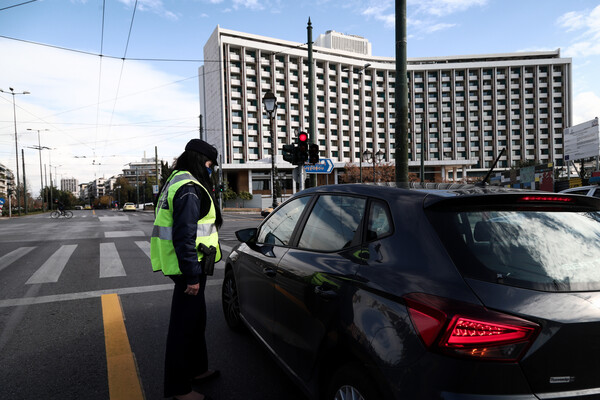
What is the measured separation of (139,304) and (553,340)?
4.55 m

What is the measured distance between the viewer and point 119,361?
3053 millimetres

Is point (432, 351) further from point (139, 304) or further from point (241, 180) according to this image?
point (241, 180)

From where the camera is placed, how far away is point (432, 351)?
1314 millimetres

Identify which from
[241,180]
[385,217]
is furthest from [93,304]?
[241,180]

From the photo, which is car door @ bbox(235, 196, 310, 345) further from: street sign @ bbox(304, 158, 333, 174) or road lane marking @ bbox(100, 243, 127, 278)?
street sign @ bbox(304, 158, 333, 174)

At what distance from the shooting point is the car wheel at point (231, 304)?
3514mm

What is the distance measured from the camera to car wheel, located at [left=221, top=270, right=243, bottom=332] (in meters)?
3.51

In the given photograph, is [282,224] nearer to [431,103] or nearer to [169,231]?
[169,231]

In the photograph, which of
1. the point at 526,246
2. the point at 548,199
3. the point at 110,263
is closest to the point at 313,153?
the point at 110,263

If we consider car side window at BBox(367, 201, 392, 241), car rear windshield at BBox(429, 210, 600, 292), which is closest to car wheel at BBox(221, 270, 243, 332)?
car side window at BBox(367, 201, 392, 241)

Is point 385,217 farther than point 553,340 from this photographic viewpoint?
Yes

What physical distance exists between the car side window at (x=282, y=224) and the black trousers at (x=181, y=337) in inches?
24.1

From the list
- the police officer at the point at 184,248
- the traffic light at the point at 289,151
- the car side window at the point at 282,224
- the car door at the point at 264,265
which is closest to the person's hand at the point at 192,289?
the police officer at the point at 184,248

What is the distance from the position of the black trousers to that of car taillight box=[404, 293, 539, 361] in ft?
5.50
